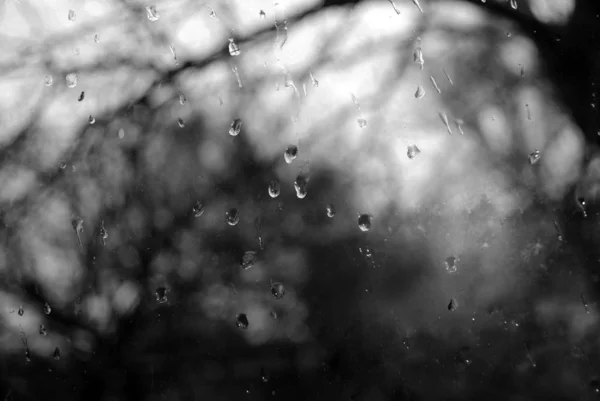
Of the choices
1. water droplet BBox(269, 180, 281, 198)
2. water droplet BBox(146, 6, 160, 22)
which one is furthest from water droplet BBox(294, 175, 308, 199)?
water droplet BBox(146, 6, 160, 22)

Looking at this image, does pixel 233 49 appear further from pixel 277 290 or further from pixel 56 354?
pixel 56 354

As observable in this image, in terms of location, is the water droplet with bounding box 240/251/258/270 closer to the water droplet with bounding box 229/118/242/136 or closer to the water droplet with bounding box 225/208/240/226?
the water droplet with bounding box 225/208/240/226

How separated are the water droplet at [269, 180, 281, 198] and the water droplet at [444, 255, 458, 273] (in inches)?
16.4

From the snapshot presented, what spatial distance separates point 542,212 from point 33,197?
1176 millimetres

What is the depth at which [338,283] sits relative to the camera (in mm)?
1166

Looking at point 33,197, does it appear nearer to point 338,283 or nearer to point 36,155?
point 36,155

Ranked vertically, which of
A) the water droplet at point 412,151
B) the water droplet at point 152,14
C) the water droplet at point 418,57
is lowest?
the water droplet at point 412,151

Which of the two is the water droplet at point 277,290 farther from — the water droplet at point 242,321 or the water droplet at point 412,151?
the water droplet at point 412,151

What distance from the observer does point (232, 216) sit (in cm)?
123

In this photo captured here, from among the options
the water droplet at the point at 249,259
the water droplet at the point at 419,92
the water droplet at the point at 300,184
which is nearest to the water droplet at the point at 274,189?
the water droplet at the point at 300,184

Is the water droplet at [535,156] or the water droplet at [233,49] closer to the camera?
the water droplet at [535,156]

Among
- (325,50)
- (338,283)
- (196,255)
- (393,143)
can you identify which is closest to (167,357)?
(196,255)

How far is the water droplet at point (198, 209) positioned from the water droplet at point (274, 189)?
17cm

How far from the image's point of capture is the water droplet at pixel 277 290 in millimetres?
1182
